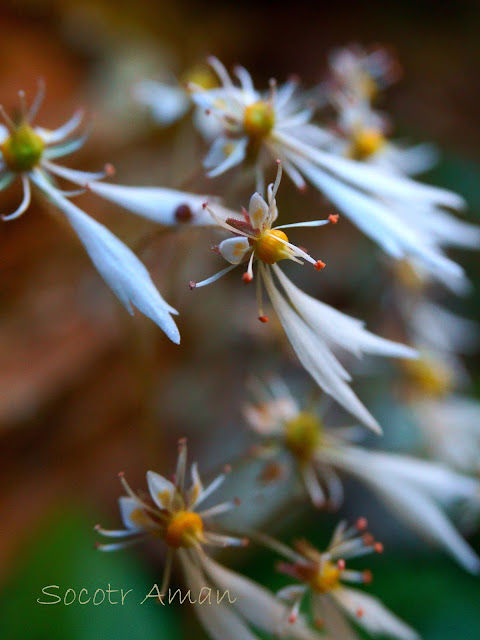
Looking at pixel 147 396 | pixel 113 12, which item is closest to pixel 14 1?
pixel 113 12

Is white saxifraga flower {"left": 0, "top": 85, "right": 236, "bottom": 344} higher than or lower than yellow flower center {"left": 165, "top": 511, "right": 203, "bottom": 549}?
higher

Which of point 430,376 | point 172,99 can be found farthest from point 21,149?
point 430,376

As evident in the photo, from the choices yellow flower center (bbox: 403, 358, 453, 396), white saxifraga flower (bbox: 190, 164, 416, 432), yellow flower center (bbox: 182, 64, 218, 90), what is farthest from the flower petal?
yellow flower center (bbox: 403, 358, 453, 396)

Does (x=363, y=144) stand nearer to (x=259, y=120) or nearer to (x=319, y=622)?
(x=259, y=120)

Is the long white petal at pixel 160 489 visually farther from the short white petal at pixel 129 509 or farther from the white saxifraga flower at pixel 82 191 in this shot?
the white saxifraga flower at pixel 82 191

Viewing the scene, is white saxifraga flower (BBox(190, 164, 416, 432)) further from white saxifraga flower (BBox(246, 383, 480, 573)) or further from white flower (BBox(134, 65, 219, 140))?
white flower (BBox(134, 65, 219, 140))

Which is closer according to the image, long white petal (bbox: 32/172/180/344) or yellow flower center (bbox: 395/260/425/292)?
long white petal (bbox: 32/172/180/344)
